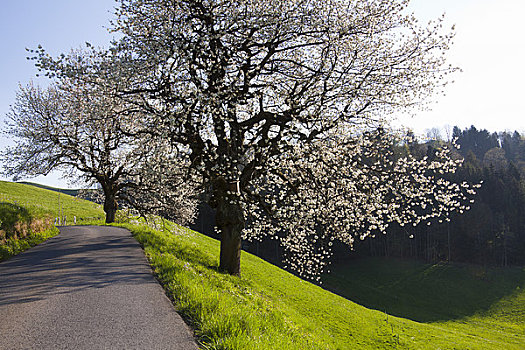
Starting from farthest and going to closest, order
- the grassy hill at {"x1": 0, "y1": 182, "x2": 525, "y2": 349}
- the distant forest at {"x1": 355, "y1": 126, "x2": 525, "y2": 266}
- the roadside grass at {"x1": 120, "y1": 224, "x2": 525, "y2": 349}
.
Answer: the distant forest at {"x1": 355, "y1": 126, "x2": 525, "y2": 266} → the grassy hill at {"x1": 0, "y1": 182, "x2": 525, "y2": 349} → the roadside grass at {"x1": 120, "y1": 224, "x2": 525, "y2": 349}

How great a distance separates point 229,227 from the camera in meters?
14.3

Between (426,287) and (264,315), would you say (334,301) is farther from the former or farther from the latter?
(426,287)

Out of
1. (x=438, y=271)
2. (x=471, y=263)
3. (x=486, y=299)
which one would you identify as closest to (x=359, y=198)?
(x=486, y=299)

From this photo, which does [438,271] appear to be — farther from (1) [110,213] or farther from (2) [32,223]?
(2) [32,223]

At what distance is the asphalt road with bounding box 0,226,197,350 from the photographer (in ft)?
16.4

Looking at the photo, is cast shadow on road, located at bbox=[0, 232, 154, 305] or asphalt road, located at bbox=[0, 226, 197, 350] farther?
cast shadow on road, located at bbox=[0, 232, 154, 305]

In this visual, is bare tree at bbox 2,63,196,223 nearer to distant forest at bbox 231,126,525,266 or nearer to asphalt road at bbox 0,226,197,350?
asphalt road at bbox 0,226,197,350

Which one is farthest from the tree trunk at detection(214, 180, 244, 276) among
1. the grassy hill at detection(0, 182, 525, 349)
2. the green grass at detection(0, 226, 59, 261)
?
the green grass at detection(0, 226, 59, 261)

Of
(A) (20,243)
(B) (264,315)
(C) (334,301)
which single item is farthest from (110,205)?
(B) (264,315)

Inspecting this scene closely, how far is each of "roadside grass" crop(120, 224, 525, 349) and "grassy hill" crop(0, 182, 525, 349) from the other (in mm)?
35

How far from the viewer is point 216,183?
13.9m

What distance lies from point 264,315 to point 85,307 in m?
3.97

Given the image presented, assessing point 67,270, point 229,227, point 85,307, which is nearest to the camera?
point 85,307

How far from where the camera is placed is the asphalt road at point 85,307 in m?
5.00
